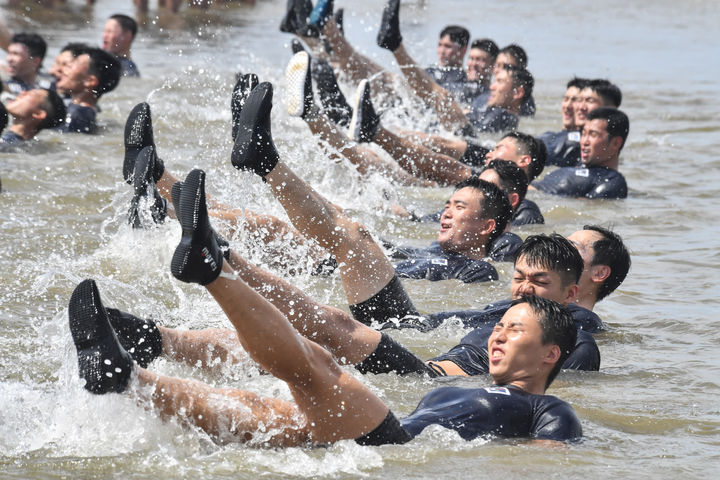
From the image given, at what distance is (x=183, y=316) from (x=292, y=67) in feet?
5.49

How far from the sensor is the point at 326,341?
483 cm

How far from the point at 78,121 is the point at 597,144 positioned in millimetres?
5260

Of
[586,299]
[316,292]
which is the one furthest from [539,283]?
[316,292]

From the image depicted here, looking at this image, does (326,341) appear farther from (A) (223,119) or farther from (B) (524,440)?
(A) (223,119)

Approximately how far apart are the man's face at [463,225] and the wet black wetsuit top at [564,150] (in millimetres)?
3631

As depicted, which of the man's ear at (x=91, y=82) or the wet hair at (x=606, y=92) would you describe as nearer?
the wet hair at (x=606, y=92)

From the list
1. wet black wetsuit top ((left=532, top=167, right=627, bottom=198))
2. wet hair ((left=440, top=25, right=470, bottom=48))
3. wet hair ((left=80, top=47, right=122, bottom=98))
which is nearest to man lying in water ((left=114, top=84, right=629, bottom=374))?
wet black wetsuit top ((left=532, top=167, right=627, bottom=198))

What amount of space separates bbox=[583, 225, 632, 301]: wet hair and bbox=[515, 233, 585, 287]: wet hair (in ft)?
1.79

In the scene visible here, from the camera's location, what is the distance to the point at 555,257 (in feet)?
17.4

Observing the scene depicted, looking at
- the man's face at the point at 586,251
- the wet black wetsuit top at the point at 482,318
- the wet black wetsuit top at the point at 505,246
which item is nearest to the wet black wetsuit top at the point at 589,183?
the wet black wetsuit top at the point at 505,246

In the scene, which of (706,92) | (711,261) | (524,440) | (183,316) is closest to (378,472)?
(524,440)

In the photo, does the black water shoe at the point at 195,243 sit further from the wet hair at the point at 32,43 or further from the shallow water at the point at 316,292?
the wet hair at the point at 32,43

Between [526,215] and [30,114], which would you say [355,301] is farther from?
[30,114]

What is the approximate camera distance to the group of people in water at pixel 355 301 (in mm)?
3939
